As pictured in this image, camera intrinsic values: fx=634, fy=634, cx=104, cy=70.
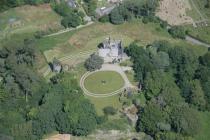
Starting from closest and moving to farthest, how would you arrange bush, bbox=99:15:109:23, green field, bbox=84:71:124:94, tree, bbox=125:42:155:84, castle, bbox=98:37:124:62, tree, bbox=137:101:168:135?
tree, bbox=137:101:168:135, green field, bbox=84:71:124:94, tree, bbox=125:42:155:84, castle, bbox=98:37:124:62, bush, bbox=99:15:109:23

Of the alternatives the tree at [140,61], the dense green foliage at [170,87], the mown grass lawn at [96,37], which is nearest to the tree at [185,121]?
the dense green foliage at [170,87]

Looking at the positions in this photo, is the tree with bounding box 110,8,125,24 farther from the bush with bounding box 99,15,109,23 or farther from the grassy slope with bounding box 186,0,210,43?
the grassy slope with bounding box 186,0,210,43

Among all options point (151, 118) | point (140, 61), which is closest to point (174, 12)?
point (140, 61)

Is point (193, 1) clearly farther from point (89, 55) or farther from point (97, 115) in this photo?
point (97, 115)

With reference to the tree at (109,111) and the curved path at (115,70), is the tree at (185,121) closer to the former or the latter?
the tree at (109,111)

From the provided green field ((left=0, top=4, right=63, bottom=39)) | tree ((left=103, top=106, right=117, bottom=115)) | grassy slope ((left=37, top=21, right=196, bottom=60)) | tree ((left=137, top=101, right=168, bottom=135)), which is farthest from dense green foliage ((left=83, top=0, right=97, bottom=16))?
tree ((left=137, top=101, right=168, bottom=135))

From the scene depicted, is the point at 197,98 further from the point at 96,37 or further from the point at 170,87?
the point at 96,37

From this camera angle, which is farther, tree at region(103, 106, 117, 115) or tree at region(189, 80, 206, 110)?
tree at region(103, 106, 117, 115)

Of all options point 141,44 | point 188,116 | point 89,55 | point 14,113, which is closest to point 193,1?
point 141,44
